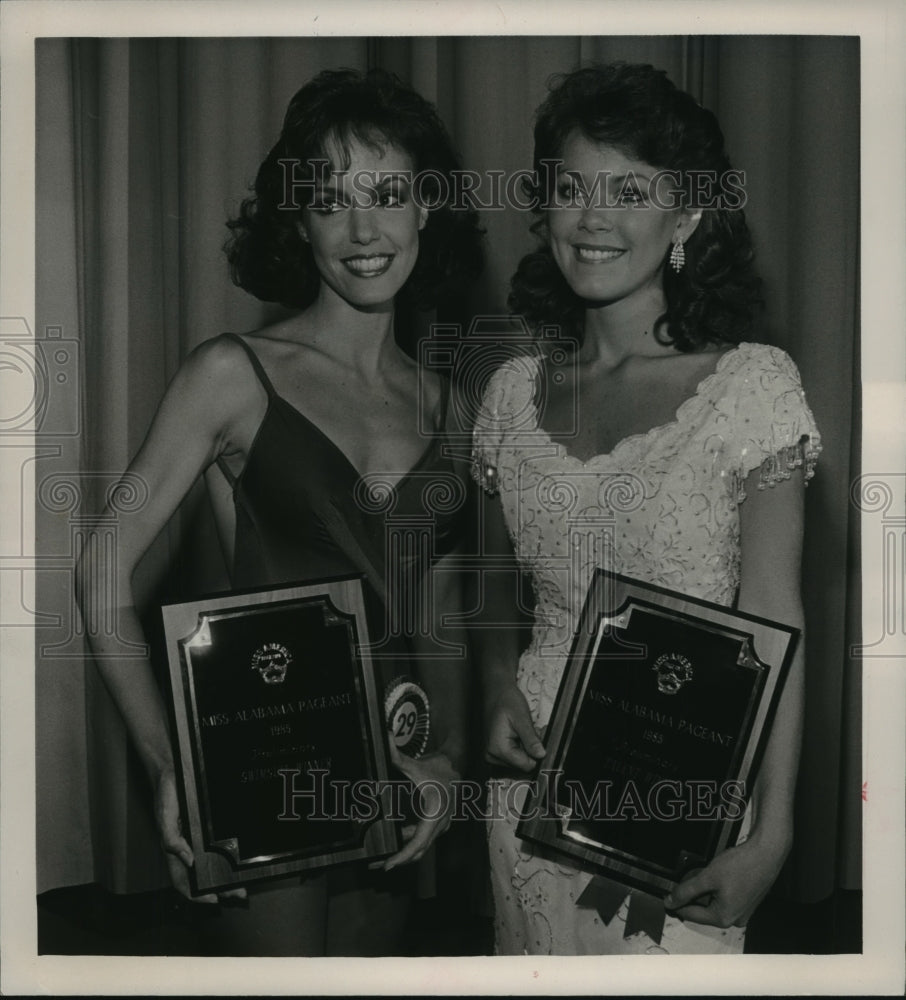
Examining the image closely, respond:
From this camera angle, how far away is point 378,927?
5.68 ft

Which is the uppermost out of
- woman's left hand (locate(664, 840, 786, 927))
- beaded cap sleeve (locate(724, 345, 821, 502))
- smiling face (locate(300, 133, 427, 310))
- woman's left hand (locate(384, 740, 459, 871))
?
smiling face (locate(300, 133, 427, 310))

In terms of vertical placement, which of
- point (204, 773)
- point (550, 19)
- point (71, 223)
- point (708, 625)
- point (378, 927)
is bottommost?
point (378, 927)

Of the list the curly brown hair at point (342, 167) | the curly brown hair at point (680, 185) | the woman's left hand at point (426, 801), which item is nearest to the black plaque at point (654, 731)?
the woman's left hand at point (426, 801)

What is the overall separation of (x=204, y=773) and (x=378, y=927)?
36cm

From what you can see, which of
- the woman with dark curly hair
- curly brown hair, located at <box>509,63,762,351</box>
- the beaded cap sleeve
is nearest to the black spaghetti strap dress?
the woman with dark curly hair

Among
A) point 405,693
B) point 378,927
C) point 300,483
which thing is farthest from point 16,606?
point 378,927

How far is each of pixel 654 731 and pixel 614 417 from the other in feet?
1.51

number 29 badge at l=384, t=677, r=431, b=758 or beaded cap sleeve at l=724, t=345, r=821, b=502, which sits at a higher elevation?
beaded cap sleeve at l=724, t=345, r=821, b=502

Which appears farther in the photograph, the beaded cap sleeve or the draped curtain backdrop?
the draped curtain backdrop

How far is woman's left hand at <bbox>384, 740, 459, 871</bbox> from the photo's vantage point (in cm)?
172

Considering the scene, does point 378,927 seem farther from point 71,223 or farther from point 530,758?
point 71,223

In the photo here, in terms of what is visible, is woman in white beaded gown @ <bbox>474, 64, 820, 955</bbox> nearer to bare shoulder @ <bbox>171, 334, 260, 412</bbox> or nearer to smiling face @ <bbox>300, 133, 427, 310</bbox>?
smiling face @ <bbox>300, 133, 427, 310</bbox>

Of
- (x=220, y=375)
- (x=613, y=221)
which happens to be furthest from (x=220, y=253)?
(x=613, y=221)

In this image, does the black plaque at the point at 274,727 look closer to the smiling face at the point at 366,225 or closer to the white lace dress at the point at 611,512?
the white lace dress at the point at 611,512
